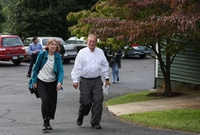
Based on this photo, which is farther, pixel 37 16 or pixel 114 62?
pixel 37 16

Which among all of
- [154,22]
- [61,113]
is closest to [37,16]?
[61,113]

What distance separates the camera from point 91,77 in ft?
30.9

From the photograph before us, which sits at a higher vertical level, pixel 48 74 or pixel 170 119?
pixel 48 74

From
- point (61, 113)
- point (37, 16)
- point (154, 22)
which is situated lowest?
point (61, 113)

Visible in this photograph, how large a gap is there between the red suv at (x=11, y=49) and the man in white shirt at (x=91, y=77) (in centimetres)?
1802

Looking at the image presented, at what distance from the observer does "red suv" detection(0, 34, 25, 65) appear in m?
26.8

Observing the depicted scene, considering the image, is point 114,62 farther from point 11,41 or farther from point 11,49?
point 11,41

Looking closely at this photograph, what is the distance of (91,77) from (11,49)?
18291mm

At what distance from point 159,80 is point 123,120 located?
5.88 meters

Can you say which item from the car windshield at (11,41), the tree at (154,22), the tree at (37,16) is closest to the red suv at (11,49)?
the car windshield at (11,41)

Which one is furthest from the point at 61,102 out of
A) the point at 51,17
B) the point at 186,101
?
the point at 51,17

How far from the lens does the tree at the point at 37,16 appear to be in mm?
37250

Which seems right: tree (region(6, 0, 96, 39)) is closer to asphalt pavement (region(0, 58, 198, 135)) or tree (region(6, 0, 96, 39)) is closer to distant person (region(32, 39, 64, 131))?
asphalt pavement (region(0, 58, 198, 135))

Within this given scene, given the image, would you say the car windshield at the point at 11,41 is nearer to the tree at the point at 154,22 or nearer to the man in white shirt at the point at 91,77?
the tree at the point at 154,22
